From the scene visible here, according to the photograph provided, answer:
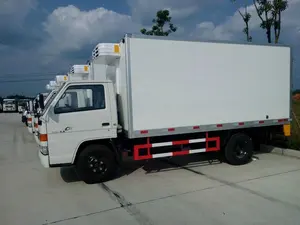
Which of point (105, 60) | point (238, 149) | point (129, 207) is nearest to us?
point (129, 207)

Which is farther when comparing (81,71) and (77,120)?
(81,71)

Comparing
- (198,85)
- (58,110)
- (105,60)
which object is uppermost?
(105,60)

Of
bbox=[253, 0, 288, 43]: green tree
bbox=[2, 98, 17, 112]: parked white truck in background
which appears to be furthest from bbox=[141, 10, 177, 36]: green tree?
bbox=[2, 98, 17, 112]: parked white truck in background

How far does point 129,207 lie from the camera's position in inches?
192

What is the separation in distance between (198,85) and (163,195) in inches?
107

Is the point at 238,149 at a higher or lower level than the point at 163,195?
higher

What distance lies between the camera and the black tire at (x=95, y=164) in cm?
603

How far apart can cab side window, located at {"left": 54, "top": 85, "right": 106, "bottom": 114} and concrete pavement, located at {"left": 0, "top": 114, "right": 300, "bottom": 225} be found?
164 cm

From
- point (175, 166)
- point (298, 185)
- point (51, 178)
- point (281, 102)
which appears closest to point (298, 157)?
point (281, 102)

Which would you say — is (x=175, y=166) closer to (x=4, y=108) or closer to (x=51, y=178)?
(x=51, y=178)

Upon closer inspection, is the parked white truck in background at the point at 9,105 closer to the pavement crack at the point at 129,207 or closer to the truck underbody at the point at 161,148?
the truck underbody at the point at 161,148

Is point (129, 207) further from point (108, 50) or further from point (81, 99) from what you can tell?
point (108, 50)

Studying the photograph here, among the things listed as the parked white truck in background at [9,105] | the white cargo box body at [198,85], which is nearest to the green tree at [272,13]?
the white cargo box body at [198,85]

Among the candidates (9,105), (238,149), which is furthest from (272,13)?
(9,105)
